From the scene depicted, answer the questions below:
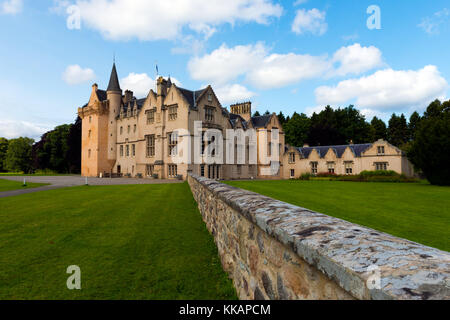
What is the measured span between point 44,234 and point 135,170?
40.4 metres

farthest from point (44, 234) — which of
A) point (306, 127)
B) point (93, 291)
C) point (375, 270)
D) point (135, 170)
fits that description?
point (306, 127)

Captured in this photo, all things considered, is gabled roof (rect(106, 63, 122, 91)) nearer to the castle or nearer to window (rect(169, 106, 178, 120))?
the castle

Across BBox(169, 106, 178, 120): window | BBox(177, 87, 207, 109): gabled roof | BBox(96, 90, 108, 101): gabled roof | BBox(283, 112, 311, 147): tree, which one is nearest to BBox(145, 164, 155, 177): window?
BBox(169, 106, 178, 120): window

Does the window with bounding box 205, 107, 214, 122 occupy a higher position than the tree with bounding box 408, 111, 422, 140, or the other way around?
the tree with bounding box 408, 111, 422, 140

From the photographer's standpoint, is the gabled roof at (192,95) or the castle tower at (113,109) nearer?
the gabled roof at (192,95)

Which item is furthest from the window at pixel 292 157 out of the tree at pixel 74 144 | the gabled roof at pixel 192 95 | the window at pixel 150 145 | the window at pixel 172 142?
the tree at pixel 74 144

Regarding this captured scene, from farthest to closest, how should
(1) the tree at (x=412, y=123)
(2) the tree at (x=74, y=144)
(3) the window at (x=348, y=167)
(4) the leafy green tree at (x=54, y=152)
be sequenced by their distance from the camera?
1. (1) the tree at (x=412, y=123)
2. (4) the leafy green tree at (x=54, y=152)
3. (2) the tree at (x=74, y=144)
4. (3) the window at (x=348, y=167)

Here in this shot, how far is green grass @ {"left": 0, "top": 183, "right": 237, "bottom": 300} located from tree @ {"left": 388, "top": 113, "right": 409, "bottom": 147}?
82978 millimetres

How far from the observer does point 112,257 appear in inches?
219

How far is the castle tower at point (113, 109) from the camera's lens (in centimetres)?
5012

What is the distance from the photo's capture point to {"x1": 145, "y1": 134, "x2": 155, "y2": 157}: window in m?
43.2

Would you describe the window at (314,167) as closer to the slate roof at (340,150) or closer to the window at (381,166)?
the slate roof at (340,150)

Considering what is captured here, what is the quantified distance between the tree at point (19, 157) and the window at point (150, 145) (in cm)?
5293
